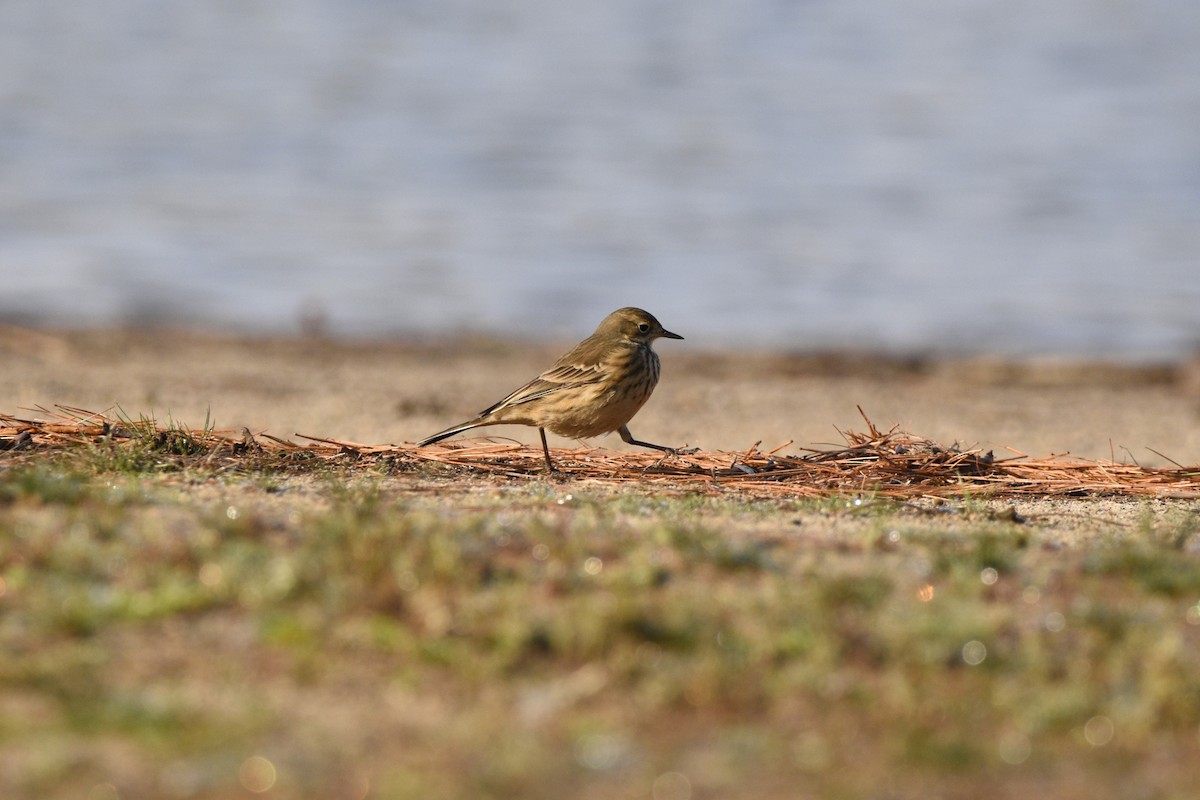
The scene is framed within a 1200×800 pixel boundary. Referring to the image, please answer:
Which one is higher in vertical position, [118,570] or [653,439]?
[653,439]

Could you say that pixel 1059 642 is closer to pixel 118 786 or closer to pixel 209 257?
pixel 118 786

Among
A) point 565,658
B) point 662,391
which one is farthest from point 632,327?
point 565,658

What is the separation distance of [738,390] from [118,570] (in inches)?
319

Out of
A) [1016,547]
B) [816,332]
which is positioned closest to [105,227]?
[816,332]

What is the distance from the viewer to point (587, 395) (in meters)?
7.49

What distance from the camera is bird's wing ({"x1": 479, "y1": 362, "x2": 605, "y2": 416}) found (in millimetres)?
7555

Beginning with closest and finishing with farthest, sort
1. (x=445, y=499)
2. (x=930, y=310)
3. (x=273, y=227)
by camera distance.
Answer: (x=445, y=499) < (x=930, y=310) < (x=273, y=227)

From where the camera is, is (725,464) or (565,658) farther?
(725,464)

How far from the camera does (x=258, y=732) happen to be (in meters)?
3.67

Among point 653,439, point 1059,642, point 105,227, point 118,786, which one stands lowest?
point 118,786

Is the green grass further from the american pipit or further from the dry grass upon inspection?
the american pipit

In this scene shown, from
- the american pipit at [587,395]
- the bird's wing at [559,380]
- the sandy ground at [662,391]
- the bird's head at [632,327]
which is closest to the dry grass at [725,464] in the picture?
the american pipit at [587,395]

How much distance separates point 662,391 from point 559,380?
453 centimetres

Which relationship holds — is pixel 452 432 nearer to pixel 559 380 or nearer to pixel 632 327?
pixel 559 380
